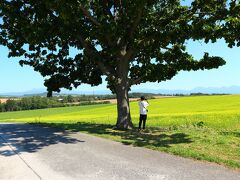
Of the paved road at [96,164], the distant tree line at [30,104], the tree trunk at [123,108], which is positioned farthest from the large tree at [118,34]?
the distant tree line at [30,104]

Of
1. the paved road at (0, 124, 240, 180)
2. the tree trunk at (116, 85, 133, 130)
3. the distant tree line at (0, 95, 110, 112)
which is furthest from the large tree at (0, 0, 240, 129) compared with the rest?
the distant tree line at (0, 95, 110, 112)

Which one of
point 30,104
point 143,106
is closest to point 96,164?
point 143,106

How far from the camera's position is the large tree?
58.0ft

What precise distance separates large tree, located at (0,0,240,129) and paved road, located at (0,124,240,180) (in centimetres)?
662

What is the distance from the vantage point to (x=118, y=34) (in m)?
19.4

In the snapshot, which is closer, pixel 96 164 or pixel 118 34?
pixel 96 164

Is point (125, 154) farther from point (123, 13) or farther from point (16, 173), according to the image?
point (123, 13)

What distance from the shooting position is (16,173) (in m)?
9.55

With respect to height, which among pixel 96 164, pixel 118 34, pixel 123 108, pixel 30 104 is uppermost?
pixel 118 34

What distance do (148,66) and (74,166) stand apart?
12461 mm

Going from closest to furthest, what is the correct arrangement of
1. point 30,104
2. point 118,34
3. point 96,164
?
point 96,164
point 118,34
point 30,104

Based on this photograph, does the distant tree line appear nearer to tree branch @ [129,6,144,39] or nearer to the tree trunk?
the tree trunk

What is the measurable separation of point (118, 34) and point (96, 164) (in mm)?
10475

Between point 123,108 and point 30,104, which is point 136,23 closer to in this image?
point 123,108
